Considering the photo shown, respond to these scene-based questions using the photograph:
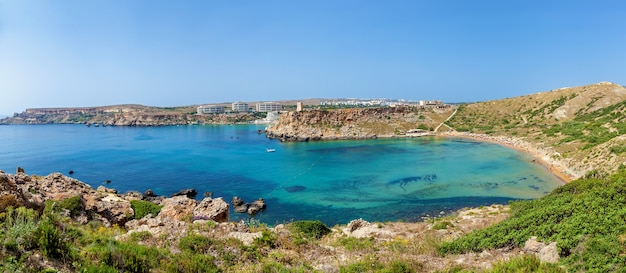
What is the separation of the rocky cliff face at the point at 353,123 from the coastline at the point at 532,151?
440 inches

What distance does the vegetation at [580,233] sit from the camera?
25.2 feet

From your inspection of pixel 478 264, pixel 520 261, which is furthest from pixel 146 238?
pixel 520 261

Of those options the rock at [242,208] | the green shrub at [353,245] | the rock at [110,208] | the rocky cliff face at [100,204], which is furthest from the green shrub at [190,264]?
the rock at [242,208]

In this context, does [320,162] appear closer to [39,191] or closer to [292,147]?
[292,147]

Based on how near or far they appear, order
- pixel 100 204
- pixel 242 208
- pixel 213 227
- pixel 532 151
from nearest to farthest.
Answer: pixel 213 227 → pixel 100 204 → pixel 242 208 → pixel 532 151

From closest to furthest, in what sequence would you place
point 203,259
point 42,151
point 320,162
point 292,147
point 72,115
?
point 203,259
point 320,162
point 42,151
point 292,147
point 72,115

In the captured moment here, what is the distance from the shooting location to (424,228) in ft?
60.2

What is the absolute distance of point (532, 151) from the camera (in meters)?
52.0

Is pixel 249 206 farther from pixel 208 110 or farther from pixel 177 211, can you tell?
pixel 208 110

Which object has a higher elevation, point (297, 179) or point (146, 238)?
point (146, 238)

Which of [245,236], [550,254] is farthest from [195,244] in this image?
[550,254]

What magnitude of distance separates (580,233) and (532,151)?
50.8 metres

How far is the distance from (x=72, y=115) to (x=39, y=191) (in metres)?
221

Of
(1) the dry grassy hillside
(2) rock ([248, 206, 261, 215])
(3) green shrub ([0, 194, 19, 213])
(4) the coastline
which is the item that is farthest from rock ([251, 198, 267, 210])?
(4) the coastline
